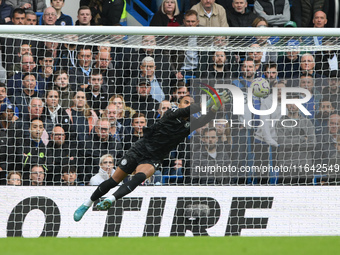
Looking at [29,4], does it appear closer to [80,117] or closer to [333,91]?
[80,117]

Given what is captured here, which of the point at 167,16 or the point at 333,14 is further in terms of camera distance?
the point at 333,14

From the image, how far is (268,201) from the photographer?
8.11 meters

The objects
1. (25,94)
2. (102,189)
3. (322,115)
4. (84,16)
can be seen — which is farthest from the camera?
(84,16)

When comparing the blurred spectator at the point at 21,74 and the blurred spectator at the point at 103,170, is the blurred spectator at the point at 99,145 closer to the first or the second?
the blurred spectator at the point at 103,170

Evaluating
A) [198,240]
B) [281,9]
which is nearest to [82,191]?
[198,240]

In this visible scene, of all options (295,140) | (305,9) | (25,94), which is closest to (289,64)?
(295,140)

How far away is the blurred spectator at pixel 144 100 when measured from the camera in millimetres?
8750

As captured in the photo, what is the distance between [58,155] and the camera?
8.45 metres

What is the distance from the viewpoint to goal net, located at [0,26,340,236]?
809cm

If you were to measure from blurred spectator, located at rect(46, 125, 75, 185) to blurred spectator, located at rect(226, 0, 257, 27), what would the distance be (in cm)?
361

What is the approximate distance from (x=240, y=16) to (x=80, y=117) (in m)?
3.43

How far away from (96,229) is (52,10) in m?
3.59

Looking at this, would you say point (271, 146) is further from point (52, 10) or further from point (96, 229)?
point (52, 10)

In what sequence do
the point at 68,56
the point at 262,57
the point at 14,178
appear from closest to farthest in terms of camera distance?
the point at 14,178
the point at 68,56
the point at 262,57
